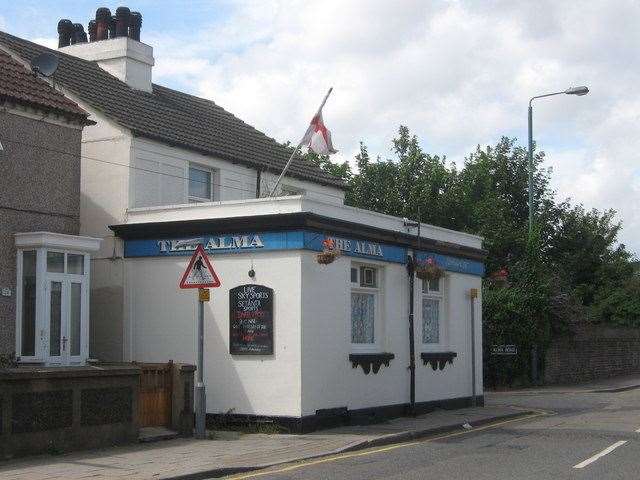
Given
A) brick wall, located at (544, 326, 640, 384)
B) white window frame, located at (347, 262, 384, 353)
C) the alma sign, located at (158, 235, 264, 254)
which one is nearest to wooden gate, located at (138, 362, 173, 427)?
the alma sign, located at (158, 235, 264, 254)

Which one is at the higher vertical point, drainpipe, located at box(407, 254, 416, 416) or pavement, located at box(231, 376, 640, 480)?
drainpipe, located at box(407, 254, 416, 416)

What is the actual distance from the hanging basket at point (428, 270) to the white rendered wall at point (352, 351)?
337mm

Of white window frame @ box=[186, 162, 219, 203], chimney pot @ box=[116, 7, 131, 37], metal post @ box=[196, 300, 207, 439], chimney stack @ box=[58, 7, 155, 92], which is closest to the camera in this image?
metal post @ box=[196, 300, 207, 439]

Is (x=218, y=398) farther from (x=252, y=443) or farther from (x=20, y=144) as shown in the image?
(x=20, y=144)

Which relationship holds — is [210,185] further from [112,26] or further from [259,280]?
[112,26]

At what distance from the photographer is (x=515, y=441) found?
16.3 meters

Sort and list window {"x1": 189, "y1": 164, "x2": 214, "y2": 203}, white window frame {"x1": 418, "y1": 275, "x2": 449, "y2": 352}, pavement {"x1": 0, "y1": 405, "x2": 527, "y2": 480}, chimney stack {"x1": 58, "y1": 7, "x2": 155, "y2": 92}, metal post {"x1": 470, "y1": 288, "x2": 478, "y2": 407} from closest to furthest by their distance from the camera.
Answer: pavement {"x1": 0, "y1": 405, "x2": 527, "y2": 480} < white window frame {"x1": 418, "y1": 275, "x2": 449, "y2": 352} < window {"x1": 189, "y1": 164, "x2": 214, "y2": 203} < metal post {"x1": 470, "y1": 288, "x2": 478, "y2": 407} < chimney stack {"x1": 58, "y1": 7, "x2": 155, "y2": 92}

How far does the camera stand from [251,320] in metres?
18.0

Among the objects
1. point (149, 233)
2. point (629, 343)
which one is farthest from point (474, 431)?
point (629, 343)

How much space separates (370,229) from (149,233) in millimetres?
4408

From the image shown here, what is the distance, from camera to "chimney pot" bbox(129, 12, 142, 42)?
26.1 m

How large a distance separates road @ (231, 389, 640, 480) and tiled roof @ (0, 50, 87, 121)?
8916mm

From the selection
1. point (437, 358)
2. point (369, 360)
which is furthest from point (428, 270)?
point (369, 360)

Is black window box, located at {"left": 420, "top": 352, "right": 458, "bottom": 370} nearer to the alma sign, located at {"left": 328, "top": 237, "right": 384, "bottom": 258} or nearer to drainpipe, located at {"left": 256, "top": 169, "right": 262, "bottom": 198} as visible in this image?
the alma sign, located at {"left": 328, "top": 237, "right": 384, "bottom": 258}
